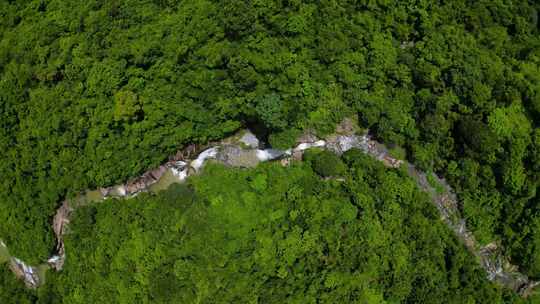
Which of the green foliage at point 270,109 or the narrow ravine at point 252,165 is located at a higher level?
the green foliage at point 270,109

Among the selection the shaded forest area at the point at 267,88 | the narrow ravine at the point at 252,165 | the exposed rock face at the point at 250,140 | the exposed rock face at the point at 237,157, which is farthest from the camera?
the exposed rock face at the point at 250,140

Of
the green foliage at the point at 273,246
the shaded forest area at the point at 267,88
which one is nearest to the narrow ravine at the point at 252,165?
the shaded forest area at the point at 267,88

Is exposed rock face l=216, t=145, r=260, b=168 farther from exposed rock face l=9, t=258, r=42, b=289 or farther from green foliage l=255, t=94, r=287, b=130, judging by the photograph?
exposed rock face l=9, t=258, r=42, b=289

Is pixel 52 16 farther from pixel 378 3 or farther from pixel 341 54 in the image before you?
pixel 378 3

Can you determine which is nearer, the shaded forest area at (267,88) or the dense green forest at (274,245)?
the dense green forest at (274,245)

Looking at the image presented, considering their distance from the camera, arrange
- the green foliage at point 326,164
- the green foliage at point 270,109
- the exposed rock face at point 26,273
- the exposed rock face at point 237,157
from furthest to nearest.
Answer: the exposed rock face at point 237,157
the exposed rock face at point 26,273
the green foliage at point 270,109
the green foliage at point 326,164

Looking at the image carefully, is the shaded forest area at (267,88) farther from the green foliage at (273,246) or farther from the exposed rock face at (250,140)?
the green foliage at (273,246)
